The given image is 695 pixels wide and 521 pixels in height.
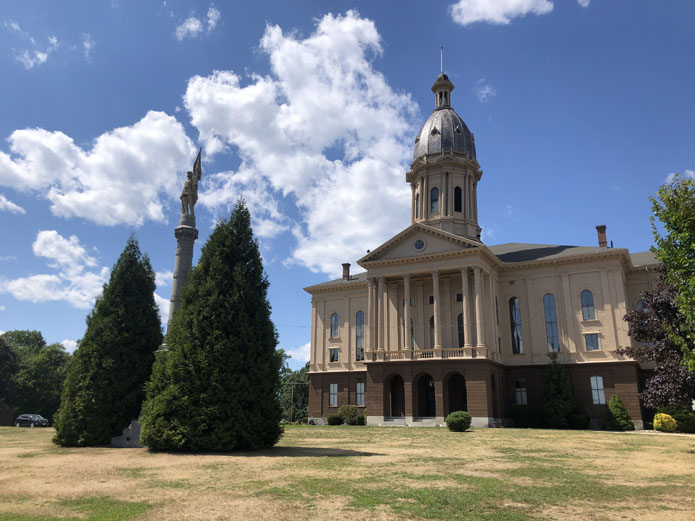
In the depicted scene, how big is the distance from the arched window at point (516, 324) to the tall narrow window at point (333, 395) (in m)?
17.7

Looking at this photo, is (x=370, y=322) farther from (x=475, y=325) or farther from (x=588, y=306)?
(x=588, y=306)

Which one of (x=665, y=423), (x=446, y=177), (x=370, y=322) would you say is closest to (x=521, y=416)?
(x=665, y=423)

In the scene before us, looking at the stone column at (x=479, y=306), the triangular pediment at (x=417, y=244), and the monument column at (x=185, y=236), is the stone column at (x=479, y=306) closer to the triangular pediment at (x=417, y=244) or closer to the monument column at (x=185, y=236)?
the triangular pediment at (x=417, y=244)

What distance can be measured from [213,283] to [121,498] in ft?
34.7

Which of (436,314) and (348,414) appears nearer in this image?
(436,314)

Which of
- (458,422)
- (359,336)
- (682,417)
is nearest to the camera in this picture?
(458,422)

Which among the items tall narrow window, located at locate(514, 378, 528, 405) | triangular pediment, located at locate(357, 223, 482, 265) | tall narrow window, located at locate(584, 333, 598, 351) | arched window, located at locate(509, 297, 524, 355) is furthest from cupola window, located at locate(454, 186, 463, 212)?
tall narrow window, located at locate(514, 378, 528, 405)

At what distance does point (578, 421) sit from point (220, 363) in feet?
102

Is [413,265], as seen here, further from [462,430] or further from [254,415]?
[254,415]

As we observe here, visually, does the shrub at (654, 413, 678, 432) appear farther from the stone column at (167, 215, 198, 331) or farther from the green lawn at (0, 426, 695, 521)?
the stone column at (167, 215, 198, 331)

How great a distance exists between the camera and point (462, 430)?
1267 inches

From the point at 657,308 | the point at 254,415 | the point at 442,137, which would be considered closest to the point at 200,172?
the point at 254,415

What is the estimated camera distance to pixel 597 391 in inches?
1613

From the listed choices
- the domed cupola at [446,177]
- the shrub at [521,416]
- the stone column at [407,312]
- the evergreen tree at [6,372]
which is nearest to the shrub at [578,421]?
the shrub at [521,416]
